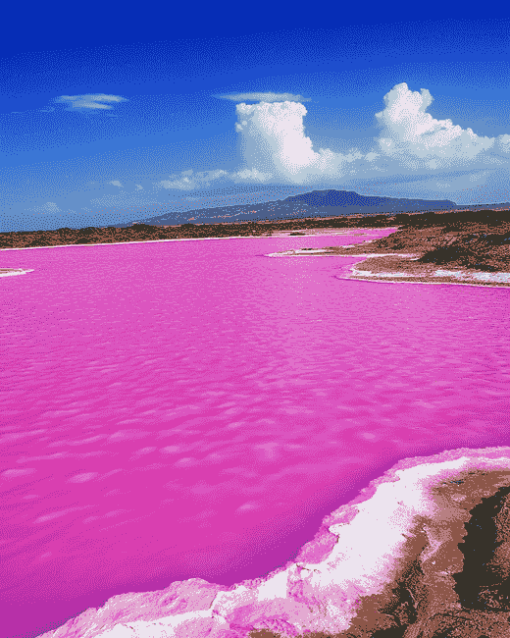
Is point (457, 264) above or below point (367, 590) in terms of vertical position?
above

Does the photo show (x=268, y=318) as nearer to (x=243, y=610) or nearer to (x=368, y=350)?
(x=368, y=350)

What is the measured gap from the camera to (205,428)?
5.39 metres

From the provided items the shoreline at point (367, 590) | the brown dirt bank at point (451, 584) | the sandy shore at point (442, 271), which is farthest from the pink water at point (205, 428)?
the sandy shore at point (442, 271)

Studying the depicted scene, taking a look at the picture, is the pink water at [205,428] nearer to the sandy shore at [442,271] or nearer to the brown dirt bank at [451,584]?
the brown dirt bank at [451,584]

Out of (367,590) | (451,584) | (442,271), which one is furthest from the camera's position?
(442,271)

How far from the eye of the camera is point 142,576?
316cm

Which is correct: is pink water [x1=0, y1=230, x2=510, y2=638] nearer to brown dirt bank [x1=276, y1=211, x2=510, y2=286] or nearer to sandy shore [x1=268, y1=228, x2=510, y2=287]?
sandy shore [x1=268, y1=228, x2=510, y2=287]

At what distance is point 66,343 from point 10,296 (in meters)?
8.98

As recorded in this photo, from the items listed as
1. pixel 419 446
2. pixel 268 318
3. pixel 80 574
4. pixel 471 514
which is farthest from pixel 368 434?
pixel 268 318

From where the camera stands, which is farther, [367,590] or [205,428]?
[205,428]

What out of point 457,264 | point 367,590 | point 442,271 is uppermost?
point 457,264

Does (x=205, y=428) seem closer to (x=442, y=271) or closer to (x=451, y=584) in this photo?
(x=451, y=584)

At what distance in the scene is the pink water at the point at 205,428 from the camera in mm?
3363

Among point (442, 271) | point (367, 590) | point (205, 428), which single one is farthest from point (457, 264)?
point (367, 590)
